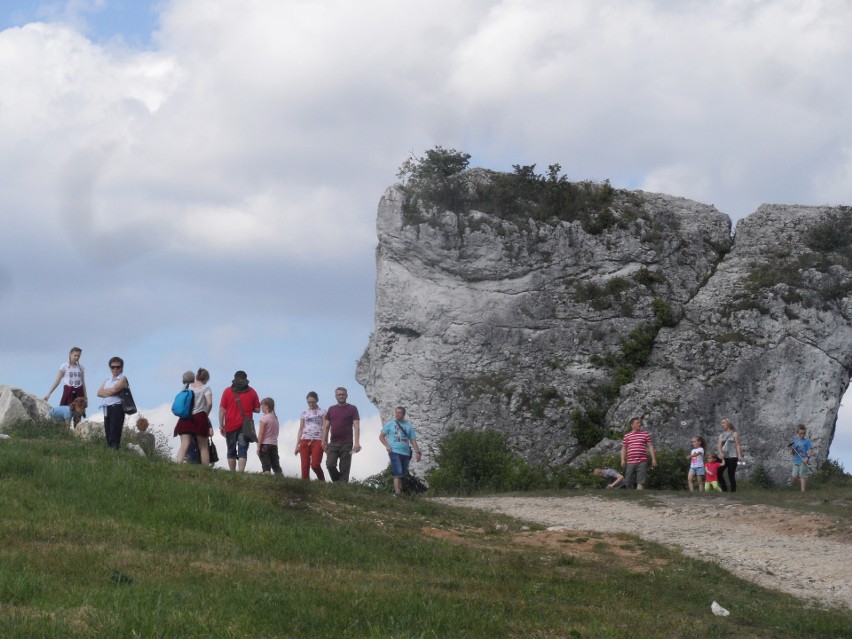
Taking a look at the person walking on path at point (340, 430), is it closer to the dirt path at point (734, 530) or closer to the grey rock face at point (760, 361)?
the dirt path at point (734, 530)

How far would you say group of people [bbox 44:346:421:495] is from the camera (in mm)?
17938

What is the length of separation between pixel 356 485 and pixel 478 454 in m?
9.07

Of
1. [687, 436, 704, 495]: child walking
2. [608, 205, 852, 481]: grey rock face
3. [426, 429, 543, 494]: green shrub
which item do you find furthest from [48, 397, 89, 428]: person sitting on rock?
[608, 205, 852, 481]: grey rock face

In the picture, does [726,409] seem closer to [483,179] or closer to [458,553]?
[483,179]

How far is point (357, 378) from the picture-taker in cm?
3603

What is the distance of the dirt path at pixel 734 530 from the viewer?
14242 millimetres

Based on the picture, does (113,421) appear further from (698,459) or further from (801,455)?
(801,455)

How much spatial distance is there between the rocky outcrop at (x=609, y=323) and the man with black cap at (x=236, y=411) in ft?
42.7

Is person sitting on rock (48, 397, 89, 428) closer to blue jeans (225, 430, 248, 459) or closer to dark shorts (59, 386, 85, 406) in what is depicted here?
dark shorts (59, 386, 85, 406)

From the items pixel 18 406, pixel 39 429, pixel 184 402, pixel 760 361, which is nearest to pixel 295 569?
pixel 184 402

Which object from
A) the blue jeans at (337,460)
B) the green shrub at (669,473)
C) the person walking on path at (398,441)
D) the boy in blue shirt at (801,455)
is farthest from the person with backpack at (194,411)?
the boy in blue shirt at (801,455)

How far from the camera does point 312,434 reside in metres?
19.8

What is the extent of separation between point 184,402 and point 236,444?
186cm

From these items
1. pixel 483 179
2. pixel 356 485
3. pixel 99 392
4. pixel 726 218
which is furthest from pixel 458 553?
pixel 726 218
